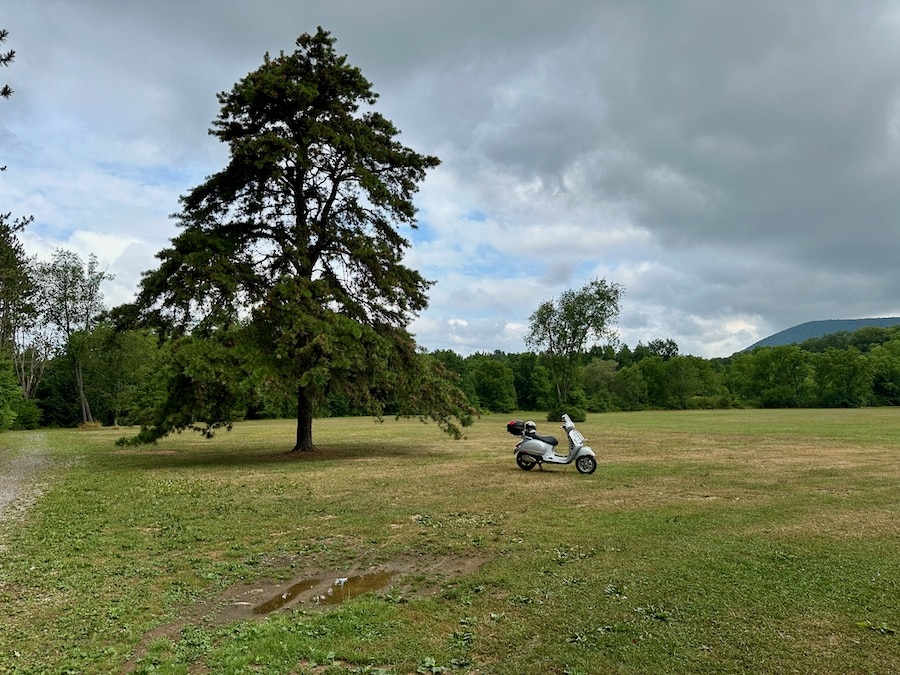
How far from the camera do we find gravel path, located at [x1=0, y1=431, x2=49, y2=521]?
34.8ft

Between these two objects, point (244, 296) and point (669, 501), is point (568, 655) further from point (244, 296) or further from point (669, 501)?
point (244, 296)

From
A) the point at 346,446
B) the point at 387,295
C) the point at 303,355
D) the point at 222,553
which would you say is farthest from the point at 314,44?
the point at 222,553

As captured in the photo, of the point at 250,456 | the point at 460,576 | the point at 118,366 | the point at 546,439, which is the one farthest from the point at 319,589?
the point at 118,366

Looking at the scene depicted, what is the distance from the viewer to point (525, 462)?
14.7 metres

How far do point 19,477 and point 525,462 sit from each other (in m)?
13.0

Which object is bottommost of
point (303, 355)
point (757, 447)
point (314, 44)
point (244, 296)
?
point (757, 447)

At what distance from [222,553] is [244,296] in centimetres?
1140

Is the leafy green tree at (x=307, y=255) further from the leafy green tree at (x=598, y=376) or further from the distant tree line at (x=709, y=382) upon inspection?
the leafy green tree at (x=598, y=376)

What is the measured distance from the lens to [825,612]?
481 centimetres

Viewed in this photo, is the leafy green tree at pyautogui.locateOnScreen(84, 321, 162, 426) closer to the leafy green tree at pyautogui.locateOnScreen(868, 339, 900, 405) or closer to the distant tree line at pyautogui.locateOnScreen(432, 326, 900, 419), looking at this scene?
the distant tree line at pyautogui.locateOnScreen(432, 326, 900, 419)

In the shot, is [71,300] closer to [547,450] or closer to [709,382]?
[547,450]

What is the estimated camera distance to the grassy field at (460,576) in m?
4.19

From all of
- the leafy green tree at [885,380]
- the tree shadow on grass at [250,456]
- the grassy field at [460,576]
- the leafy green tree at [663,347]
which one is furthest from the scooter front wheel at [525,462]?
the leafy green tree at [663,347]

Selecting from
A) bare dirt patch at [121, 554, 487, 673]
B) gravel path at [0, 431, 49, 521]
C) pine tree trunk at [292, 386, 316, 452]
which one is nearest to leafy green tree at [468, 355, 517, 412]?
pine tree trunk at [292, 386, 316, 452]
